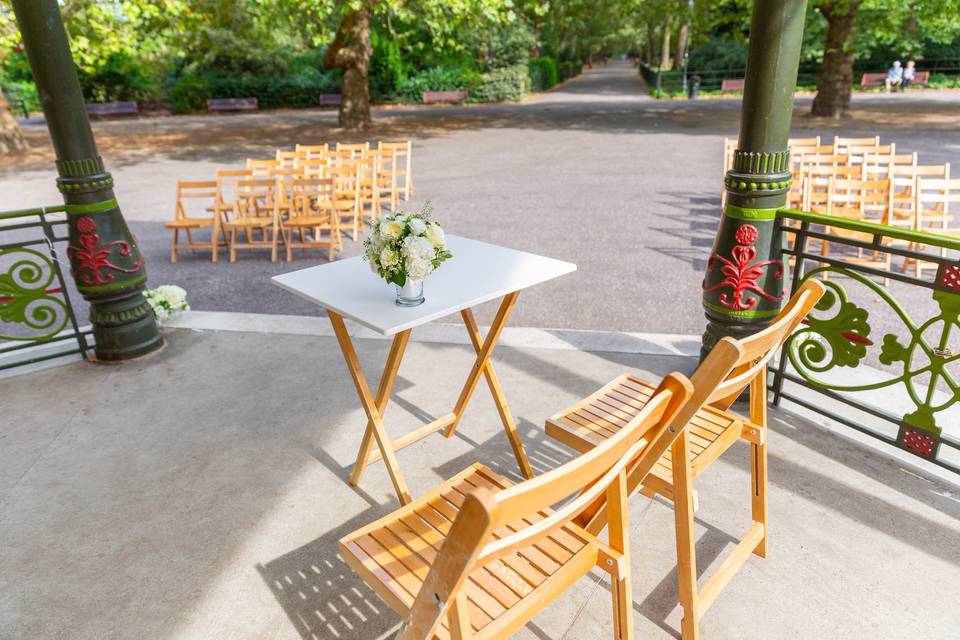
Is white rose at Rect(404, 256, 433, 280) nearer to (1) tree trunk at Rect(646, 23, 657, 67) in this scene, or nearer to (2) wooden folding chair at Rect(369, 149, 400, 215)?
(2) wooden folding chair at Rect(369, 149, 400, 215)

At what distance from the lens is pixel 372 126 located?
21.9 meters

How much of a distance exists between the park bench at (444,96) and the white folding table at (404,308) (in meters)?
29.4

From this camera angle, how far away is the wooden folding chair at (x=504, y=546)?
4.58ft

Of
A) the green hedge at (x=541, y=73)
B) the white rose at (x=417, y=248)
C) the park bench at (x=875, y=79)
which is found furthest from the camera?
the green hedge at (x=541, y=73)

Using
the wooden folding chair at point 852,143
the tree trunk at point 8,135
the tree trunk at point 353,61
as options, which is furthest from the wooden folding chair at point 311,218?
the tree trunk at point 8,135

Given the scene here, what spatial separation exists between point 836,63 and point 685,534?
21129 mm

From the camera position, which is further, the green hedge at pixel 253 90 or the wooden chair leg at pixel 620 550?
the green hedge at pixel 253 90

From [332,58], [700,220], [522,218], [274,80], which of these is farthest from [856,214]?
[274,80]

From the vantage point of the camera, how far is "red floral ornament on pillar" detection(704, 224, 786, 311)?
373 cm

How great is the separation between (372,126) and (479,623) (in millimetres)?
21790

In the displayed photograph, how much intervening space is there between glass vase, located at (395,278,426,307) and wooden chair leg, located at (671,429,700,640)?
135cm

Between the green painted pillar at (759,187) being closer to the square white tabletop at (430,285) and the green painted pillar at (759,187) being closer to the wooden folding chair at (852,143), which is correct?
the square white tabletop at (430,285)

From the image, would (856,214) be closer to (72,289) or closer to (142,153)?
(72,289)

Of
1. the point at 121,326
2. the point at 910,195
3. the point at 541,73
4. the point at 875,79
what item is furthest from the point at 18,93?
the point at 875,79
